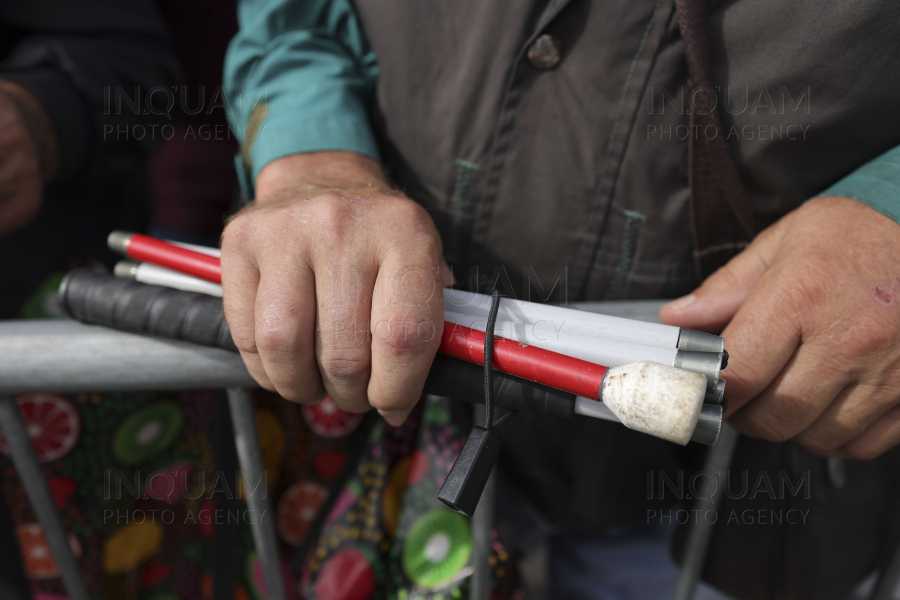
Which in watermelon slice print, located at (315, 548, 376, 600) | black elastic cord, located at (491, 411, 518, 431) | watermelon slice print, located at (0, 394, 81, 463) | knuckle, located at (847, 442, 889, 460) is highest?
black elastic cord, located at (491, 411, 518, 431)

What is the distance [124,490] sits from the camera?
0.96m

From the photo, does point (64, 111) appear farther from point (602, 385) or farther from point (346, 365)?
point (602, 385)

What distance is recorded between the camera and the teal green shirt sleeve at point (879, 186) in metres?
0.56

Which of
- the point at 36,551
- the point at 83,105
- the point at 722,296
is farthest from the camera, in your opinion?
the point at 83,105

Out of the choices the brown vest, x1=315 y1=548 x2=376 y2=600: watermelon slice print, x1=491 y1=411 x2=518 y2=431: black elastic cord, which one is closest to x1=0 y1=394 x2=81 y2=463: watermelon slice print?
x1=315 y1=548 x2=376 y2=600: watermelon slice print

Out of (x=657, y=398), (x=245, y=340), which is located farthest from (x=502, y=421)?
(x=245, y=340)

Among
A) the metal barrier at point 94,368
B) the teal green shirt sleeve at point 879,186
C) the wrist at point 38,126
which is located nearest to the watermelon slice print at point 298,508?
the metal barrier at point 94,368

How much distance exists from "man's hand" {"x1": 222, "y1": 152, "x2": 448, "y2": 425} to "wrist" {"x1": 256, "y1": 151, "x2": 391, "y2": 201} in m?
0.15

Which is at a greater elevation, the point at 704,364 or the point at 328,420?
the point at 704,364

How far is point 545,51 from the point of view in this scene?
0.70 meters

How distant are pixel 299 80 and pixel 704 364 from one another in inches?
30.1

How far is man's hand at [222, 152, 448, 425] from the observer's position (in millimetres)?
463

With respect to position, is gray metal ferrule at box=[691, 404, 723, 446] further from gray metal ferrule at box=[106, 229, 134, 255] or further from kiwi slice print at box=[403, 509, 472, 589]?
gray metal ferrule at box=[106, 229, 134, 255]

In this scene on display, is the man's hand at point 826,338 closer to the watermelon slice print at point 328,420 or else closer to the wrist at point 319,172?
the wrist at point 319,172
